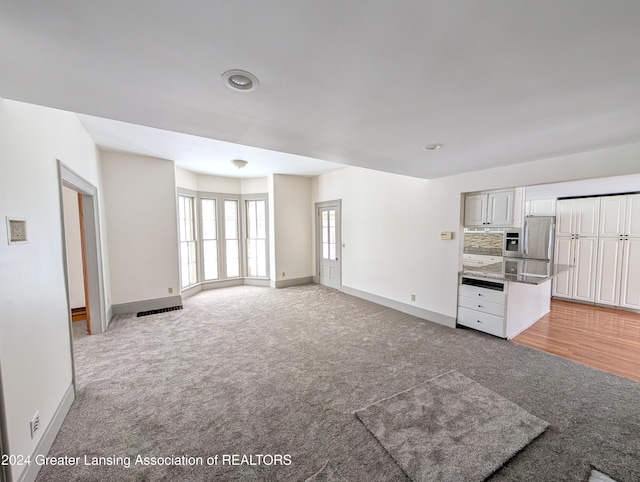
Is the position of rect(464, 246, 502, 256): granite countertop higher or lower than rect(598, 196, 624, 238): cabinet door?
lower

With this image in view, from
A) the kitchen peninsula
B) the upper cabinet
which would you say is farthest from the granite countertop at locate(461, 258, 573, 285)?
the upper cabinet

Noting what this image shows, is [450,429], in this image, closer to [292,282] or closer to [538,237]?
[292,282]

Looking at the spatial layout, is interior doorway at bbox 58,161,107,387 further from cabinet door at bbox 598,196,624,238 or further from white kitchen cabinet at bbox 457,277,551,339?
cabinet door at bbox 598,196,624,238

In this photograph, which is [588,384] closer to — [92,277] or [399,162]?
[399,162]

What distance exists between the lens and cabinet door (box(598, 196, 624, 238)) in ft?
15.1

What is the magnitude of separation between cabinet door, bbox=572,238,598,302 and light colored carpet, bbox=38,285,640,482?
10.9 ft

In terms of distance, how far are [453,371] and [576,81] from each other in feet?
8.59

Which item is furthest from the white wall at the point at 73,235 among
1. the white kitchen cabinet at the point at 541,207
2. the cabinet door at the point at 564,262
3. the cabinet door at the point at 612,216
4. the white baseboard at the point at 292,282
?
the cabinet door at the point at 612,216

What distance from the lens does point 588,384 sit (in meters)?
2.46

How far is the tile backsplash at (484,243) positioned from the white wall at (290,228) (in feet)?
12.5

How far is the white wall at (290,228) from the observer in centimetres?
613

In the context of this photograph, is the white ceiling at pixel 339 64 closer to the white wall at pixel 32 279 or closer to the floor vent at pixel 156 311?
the white wall at pixel 32 279

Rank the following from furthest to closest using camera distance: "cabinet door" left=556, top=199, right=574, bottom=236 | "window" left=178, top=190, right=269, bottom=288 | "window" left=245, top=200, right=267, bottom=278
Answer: "window" left=245, top=200, right=267, bottom=278 → "window" left=178, top=190, right=269, bottom=288 → "cabinet door" left=556, top=199, right=574, bottom=236

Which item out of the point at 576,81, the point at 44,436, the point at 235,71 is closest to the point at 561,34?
the point at 576,81
